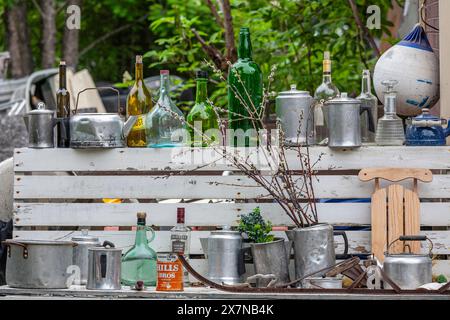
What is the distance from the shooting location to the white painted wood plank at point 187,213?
460 cm

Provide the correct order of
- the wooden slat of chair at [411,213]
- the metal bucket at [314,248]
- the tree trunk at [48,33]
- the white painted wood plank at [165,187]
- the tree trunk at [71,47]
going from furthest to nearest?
the tree trunk at [48,33], the tree trunk at [71,47], the white painted wood plank at [165,187], the wooden slat of chair at [411,213], the metal bucket at [314,248]

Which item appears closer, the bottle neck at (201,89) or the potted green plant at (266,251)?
the potted green plant at (266,251)

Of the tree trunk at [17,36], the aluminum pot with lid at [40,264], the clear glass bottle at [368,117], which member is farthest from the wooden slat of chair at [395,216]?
the tree trunk at [17,36]

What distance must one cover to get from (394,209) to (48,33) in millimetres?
11010

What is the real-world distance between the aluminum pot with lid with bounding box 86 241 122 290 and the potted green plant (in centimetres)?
56

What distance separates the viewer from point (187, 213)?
15.2 feet

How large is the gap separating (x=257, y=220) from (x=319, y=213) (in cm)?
30

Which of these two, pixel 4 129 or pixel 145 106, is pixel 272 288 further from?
pixel 4 129

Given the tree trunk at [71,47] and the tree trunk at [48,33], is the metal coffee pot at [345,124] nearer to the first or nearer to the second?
the tree trunk at [71,47]

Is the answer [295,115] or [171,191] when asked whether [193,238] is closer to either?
[171,191]

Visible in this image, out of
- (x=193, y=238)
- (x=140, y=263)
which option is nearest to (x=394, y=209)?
(x=193, y=238)

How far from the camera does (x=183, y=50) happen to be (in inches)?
344

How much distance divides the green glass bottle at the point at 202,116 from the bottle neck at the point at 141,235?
1.72 ft

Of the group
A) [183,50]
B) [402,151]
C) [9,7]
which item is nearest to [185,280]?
[402,151]
